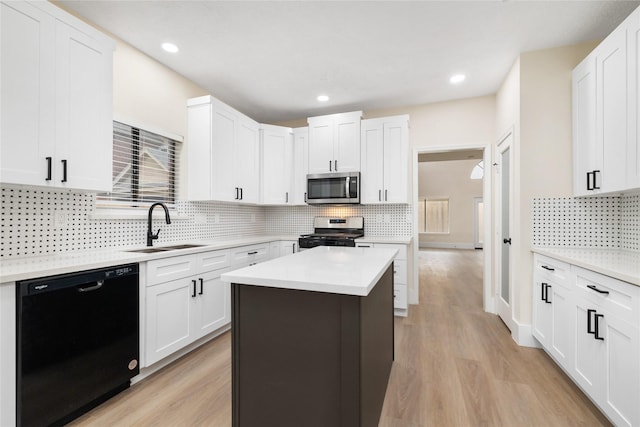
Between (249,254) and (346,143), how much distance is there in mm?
1992

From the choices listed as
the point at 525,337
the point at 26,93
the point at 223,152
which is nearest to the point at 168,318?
the point at 26,93

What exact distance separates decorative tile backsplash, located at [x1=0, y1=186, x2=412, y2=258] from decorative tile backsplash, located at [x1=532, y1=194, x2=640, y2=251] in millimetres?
1582

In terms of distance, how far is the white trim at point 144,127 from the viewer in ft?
8.04

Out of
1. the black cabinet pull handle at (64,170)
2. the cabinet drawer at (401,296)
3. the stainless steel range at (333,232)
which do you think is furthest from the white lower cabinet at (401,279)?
the black cabinet pull handle at (64,170)

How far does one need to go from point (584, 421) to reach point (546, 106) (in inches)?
98.1

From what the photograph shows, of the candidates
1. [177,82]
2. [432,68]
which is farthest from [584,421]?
[177,82]

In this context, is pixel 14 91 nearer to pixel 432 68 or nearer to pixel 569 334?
pixel 432 68

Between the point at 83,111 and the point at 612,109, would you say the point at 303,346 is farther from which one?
the point at 612,109

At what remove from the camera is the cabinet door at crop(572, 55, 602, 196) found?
2.25 meters

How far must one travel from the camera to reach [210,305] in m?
2.72

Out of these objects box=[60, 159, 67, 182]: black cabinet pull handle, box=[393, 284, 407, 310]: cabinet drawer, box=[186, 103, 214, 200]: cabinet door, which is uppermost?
box=[186, 103, 214, 200]: cabinet door

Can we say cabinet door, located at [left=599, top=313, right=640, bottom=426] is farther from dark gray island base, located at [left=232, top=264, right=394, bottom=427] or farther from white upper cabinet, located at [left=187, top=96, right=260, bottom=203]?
white upper cabinet, located at [left=187, top=96, right=260, bottom=203]

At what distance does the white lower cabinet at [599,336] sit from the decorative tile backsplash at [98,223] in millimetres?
2044

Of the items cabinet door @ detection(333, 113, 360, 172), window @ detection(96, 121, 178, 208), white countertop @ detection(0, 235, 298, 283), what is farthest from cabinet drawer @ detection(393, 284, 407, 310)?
window @ detection(96, 121, 178, 208)
